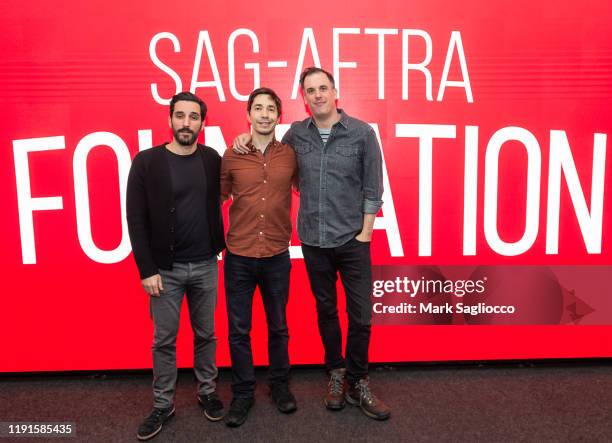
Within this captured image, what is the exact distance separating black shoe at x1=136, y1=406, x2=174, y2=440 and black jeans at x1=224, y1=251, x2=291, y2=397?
1.17 ft

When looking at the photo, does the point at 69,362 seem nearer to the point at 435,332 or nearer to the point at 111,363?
the point at 111,363

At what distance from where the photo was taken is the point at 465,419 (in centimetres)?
235

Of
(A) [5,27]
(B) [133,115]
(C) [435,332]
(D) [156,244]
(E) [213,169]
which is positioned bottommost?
(C) [435,332]

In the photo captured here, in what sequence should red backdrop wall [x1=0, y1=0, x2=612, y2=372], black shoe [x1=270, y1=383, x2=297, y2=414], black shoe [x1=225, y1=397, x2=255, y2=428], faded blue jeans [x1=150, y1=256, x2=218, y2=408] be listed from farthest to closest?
red backdrop wall [x1=0, y1=0, x2=612, y2=372] → black shoe [x1=270, y1=383, x2=297, y2=414] → black shoe [x1=225, y1=397, x2=255, y2=428] → faded blue jeans [x1=150, y1=256, x2=218, y2=408]

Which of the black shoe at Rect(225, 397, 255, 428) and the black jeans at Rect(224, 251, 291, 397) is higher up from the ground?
the black jeans at Rect(224, 251, 291, 397)

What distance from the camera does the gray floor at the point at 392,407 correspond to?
2232 mm

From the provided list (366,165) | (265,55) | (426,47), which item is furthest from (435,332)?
(265,55)

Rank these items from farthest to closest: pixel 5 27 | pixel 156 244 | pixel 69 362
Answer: pixel 69 362 < pixel 5 27 < pixel 156 244

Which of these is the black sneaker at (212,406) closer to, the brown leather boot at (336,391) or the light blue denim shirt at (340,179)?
the brown leather boot at (336,391)

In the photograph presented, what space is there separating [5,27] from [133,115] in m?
0.84

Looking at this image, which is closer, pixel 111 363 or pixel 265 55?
pixel 265 55

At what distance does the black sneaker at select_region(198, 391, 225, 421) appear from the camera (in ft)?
7.67

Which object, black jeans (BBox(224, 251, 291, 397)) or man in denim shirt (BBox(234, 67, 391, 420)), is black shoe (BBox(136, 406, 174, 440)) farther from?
man in denim shirt (BBox(234, 67, 391, 420))

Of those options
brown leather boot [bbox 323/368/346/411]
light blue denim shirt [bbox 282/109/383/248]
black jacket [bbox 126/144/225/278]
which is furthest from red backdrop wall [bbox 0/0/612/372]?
black jacket [bbox 126/144/225/278]
